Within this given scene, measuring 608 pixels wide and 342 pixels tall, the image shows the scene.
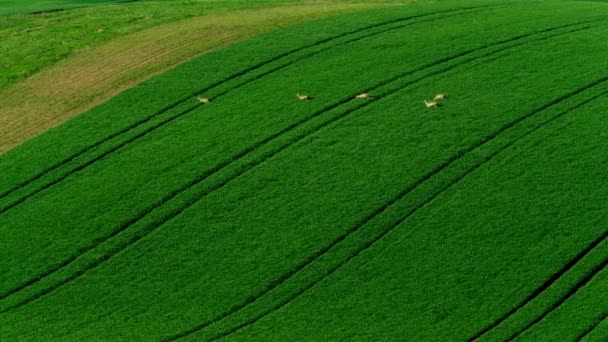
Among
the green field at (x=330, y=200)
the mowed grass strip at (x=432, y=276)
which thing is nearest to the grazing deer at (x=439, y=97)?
the green field at (x=330, y=200)

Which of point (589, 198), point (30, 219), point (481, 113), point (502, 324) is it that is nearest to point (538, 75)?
point (481, 113)

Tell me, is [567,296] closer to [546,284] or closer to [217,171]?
[546,284]

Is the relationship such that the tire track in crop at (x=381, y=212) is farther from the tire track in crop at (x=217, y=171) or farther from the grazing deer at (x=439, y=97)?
the tire track in crop at (x=217, y=171)

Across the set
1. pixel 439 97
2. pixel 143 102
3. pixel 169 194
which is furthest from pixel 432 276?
pixel 143 102

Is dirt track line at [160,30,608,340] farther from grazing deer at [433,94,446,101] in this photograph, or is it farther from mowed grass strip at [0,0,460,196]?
mowed grass strip at [0,0,460,196]

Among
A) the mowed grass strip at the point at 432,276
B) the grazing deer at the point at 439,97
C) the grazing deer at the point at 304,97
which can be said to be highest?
the grazing deer at the point at 439,97
